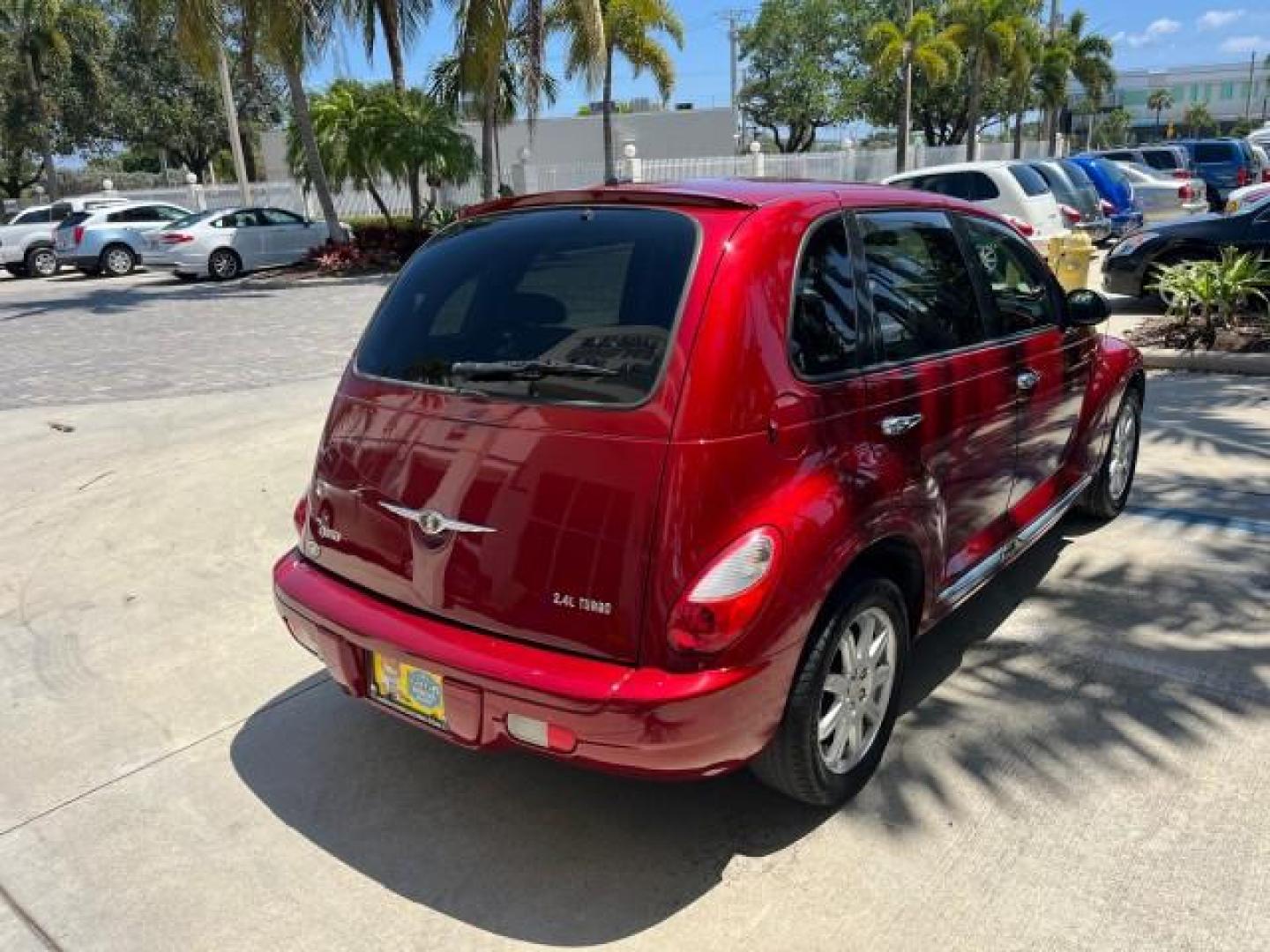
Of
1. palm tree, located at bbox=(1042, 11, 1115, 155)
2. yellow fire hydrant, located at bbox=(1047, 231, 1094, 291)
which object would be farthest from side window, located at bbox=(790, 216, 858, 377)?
palm tree, located at bbox=(1042, 11, 1115, 155)

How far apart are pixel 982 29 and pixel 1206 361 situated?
32.6 meters

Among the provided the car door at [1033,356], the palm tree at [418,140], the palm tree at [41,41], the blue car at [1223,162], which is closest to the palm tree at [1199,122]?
the blue car at [1223,162]

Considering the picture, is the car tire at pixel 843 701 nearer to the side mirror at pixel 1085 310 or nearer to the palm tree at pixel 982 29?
the side mirror at pixel 1085 310

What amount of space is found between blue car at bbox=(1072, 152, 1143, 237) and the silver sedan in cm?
71

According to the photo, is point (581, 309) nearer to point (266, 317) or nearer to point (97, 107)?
point (266, 317)

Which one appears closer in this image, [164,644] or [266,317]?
[164,644]

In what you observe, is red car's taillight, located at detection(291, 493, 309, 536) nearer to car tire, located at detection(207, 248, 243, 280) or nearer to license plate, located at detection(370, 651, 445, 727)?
license plate, located at detection(370, 651, 445, 727)

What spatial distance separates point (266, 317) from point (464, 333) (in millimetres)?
12431

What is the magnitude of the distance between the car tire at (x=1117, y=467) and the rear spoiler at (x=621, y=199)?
2.95m

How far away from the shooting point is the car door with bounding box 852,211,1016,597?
3102 millimetres

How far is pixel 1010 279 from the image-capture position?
4211 millimetres

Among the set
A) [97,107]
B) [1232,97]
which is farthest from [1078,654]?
[1232,97]

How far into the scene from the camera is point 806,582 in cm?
260

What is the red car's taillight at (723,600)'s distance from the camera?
8.04 feet
